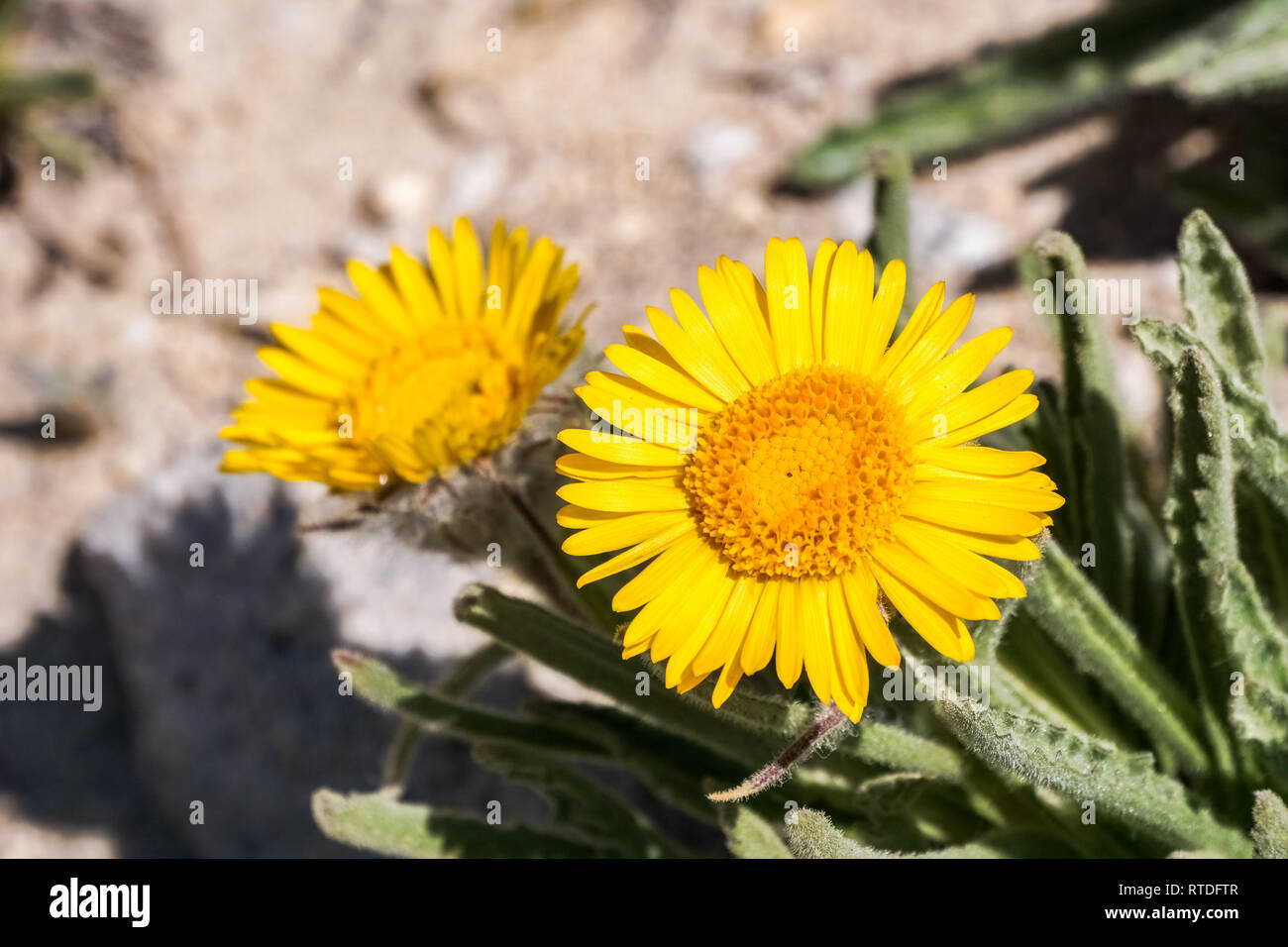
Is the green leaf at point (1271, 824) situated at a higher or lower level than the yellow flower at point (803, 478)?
lower

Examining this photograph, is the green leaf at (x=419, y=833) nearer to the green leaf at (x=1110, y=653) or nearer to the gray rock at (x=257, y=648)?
the gray rock at (x=257, y=648)

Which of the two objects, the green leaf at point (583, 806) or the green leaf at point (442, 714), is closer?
the green leaf at point (442, 714)

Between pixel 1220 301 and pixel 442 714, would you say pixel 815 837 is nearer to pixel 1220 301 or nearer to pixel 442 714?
pixel 442 714

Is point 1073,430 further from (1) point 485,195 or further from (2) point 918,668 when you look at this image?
(1) point 485,195

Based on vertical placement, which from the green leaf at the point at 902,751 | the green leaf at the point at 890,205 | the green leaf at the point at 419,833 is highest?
the green leaf at the point at 890,205

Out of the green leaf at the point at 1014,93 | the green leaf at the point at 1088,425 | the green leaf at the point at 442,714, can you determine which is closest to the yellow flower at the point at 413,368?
the green leaf at the point at 442,714

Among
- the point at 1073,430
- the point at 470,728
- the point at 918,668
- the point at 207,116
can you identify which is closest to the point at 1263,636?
the point at 1073,430
